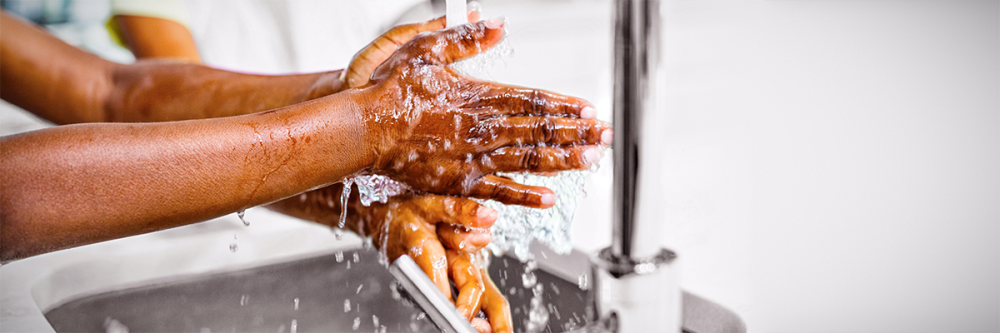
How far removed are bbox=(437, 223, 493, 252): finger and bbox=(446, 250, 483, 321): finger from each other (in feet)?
0.03

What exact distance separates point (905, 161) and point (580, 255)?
12.5 inches

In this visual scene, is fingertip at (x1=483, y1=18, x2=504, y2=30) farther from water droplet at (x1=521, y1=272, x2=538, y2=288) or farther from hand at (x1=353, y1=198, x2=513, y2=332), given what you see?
water droplet at (x1=521, y1=272, x2=538, y2=288)

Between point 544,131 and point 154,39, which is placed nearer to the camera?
point 544,131

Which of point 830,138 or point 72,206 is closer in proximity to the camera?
point 72,206

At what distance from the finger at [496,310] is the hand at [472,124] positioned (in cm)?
10

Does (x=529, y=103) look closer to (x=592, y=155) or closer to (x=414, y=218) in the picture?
(x=592, y=155)

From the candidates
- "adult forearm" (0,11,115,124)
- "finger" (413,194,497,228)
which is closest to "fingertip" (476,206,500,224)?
"finger" (413,194,497,228)

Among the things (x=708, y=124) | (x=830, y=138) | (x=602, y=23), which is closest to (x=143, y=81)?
(x=830, y=138)

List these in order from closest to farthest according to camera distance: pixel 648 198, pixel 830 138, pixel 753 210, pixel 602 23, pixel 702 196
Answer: pixel 648 198
pixel 830 138
pixel 753 210
pixel 702 196
pixel 602 23

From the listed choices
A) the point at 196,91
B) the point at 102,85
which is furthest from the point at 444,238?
the point at 102,85

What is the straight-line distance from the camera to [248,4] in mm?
1184

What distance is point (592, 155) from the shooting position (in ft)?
1.70

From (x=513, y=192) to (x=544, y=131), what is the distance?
54mm

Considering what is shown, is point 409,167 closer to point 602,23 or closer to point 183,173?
point 183,173
